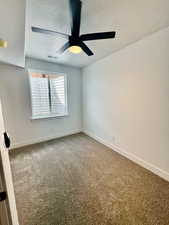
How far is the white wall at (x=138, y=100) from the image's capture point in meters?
1.93

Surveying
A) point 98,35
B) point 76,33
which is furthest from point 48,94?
point 98,35

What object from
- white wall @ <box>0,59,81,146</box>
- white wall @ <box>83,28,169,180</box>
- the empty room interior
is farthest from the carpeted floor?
white wall @ <box>0,59,81,146</box>

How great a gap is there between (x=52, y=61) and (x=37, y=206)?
3.42 meters

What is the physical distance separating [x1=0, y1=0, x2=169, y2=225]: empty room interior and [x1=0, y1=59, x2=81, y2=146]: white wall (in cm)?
2

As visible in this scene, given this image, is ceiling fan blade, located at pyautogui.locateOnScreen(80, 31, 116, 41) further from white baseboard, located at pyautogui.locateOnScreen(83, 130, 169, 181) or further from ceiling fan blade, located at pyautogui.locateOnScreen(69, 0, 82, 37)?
white baseboard, located at pyautogui.locateOnScreen(83, 130, 169, 181)

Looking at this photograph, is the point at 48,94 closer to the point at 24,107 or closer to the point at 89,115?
the point at 24,107

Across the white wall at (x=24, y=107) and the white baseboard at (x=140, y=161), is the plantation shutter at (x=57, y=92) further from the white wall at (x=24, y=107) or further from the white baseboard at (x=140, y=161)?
the white baseboard at (x=140, y=161)

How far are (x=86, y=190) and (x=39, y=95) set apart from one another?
2.85 meters

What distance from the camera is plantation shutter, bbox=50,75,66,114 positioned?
382 cm

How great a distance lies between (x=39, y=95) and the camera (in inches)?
139

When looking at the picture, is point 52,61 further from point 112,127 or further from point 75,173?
point 75,173

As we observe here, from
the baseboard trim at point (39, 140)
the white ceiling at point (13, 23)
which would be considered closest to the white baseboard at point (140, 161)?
the baseboard trim at point (39, 140)

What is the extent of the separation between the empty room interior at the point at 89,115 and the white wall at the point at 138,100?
17mm

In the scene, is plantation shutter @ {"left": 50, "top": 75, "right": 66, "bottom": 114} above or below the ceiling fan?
below
